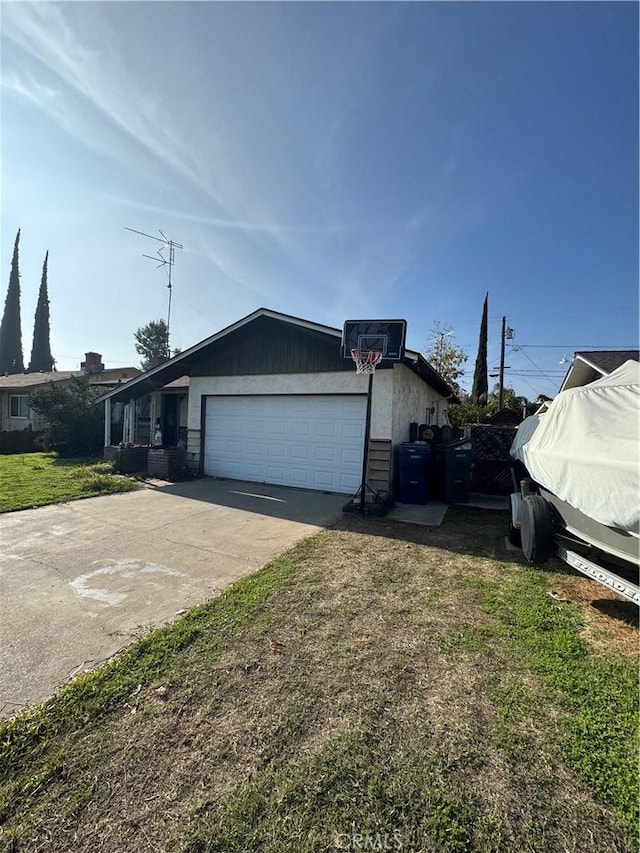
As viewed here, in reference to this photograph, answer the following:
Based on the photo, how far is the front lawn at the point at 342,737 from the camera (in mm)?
1545

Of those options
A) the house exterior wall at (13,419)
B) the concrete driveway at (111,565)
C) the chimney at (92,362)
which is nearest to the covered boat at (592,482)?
the concrete driveway at (111,565)

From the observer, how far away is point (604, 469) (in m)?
2.82

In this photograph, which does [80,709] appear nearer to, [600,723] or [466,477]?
[600,723]

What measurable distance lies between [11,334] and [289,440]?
44.5 meters

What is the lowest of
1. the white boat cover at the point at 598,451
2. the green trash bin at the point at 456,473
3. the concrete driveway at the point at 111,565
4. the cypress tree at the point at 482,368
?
the concrete driveway at the point at 111,565

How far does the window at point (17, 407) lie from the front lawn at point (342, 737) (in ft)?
72.8

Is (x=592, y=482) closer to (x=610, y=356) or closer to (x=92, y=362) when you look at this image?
(x=610, y=356)

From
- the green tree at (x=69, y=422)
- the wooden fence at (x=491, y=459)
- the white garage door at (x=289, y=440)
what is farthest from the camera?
the green tree at (x=69, y=422)

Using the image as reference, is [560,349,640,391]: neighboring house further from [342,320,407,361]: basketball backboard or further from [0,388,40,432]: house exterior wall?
[0,388,40,432]: house exterior wall

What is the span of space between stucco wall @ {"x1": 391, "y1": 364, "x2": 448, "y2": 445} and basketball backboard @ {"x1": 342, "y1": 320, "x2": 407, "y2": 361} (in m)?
0.66

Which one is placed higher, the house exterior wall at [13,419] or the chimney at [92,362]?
the chimney at [92,362]

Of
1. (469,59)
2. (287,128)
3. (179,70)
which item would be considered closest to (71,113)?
(179,70)

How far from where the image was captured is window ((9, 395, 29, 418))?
64.8 feet

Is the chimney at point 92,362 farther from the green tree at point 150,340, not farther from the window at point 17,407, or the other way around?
the green tree at point 150,340
